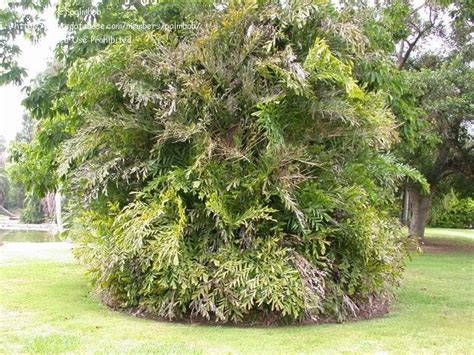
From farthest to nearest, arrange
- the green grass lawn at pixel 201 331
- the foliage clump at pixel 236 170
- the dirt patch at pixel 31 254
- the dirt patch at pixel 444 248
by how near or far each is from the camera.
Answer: the dirt patch at pixel 444 248 < the dirt patch at pixel 31 254 < the foliage clump at pixel 236 170 < the green grass lawn at pixel 201 331

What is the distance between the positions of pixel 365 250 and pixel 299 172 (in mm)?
1226

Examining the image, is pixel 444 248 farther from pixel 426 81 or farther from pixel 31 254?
pixel 31 254

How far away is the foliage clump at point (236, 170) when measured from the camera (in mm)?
6031

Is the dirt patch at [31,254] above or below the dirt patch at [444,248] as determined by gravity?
below

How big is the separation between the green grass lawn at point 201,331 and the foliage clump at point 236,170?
1.14 feet

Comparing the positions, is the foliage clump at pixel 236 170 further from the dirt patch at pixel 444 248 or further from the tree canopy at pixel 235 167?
the dirt patch at pixel 444 248

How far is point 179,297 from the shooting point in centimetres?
607

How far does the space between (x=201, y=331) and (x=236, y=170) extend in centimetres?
189

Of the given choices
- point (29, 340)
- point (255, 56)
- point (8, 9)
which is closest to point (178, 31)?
point (255, 56)

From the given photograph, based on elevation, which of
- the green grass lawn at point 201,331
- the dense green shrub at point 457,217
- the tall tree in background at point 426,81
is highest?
the tall tree in background at point 426,81

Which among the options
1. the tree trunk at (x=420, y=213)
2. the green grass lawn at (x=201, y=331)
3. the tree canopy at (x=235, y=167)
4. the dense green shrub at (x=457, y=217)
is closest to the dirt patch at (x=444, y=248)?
the tree trunk at (x=420, y=213)

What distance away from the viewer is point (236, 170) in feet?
20.8

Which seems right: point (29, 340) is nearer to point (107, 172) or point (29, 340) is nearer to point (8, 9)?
point (107, 172)

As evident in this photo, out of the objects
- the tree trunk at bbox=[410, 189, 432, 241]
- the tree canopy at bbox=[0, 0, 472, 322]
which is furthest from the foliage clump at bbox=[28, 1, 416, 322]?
the tree trunk at bbox=[410, 189, 432, 241]
